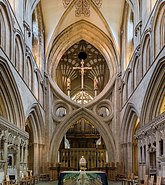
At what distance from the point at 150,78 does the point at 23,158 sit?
6721 millimetres

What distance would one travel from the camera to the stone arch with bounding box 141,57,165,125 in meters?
14.0

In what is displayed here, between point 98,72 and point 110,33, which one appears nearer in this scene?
point 110,33

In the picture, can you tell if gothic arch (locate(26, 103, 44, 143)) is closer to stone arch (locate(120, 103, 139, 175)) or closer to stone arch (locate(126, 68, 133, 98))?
stone arch (locate(120, 103, 139, 175))

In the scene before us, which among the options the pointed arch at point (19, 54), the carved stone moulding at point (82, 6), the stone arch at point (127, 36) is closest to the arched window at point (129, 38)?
the stone arch at point (127, 36)

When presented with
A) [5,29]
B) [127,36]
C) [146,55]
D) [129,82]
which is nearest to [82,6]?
[127,36]

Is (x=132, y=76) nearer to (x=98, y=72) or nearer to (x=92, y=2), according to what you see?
(x=92, y=2)

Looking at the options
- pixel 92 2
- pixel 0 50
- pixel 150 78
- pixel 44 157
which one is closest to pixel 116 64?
pixel 92 2

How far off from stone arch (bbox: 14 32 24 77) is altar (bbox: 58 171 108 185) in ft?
16.7

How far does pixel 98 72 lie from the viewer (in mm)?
34000

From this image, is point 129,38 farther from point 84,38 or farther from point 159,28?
point 159,28

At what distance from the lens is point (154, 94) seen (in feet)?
50.4

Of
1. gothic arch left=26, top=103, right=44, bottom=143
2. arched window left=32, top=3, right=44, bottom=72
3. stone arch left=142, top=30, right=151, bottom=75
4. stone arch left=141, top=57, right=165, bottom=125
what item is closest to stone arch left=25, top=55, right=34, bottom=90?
gothic arch left=26, top=103, right=44, bottom=143

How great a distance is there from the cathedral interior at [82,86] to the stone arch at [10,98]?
1.7 inches

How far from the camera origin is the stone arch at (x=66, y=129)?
2456 centimetres
